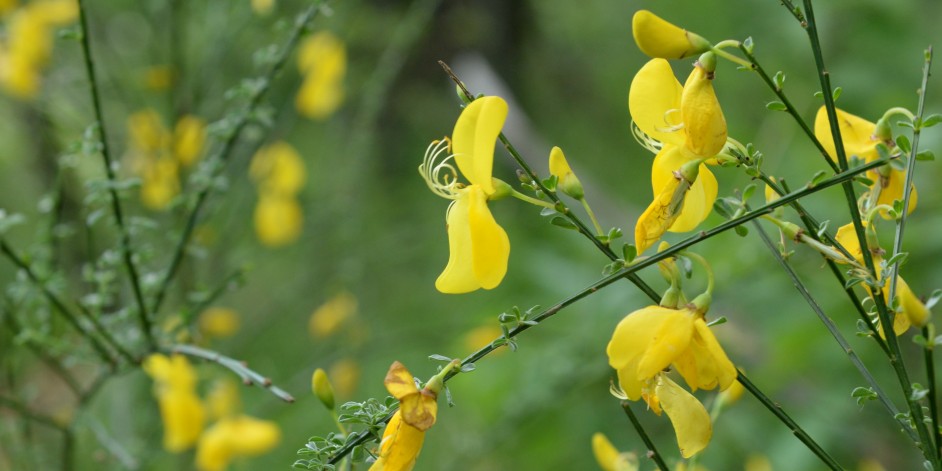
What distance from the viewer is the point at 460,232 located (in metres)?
0.49

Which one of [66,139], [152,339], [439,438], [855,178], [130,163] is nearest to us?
[855,178]

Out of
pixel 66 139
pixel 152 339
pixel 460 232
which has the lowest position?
pixel 460 232

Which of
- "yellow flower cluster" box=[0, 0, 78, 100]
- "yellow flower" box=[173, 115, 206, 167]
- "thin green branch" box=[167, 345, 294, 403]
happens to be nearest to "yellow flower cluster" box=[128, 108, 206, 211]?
"yellow flower" box=[173, 115, 206, 167]

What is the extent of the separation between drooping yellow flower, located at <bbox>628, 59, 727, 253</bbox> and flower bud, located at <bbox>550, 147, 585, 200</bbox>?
0.12ft

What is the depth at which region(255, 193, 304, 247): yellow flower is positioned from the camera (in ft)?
5.65

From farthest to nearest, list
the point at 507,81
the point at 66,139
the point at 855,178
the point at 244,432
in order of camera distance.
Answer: the point at 507,81 < the point at 66,139 < the point at 244,432 < the point at 855,178

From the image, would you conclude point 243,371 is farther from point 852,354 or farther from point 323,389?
point 852,354

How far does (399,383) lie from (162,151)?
109 centimetres

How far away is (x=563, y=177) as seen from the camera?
0.48m

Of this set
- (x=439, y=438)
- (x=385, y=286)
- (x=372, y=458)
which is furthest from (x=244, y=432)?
(x=385, y=286)

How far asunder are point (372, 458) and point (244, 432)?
2.47ft

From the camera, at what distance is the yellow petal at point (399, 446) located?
444 mm

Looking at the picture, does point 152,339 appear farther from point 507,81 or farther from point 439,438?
point 507,81

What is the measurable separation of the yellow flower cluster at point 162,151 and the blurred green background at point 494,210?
0.12 feet
